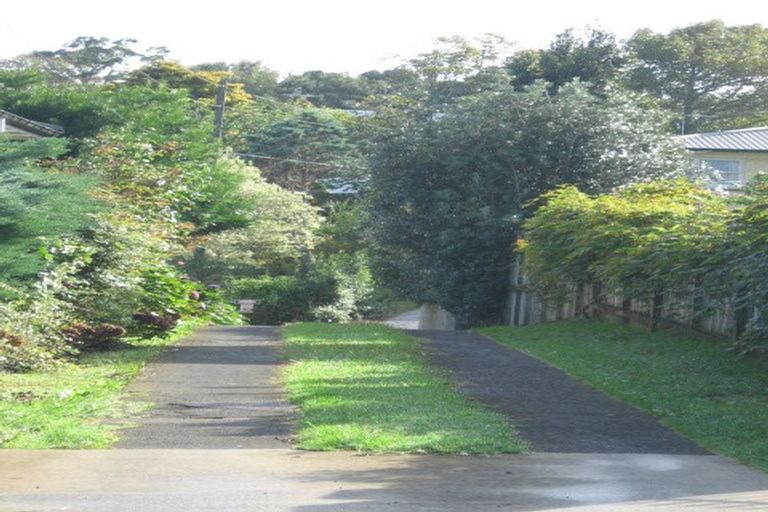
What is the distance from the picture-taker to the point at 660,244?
18.5 m

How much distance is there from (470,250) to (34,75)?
39.0 feet

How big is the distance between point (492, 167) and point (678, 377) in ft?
51.5

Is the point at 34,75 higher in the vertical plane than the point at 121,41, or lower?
lower

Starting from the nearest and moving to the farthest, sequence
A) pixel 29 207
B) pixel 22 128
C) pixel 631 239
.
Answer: pixel 29 207 → pixel 631 239 → pixel 22 128

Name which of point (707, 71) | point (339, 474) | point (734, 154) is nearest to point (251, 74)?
point (707, 71)

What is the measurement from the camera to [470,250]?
31.4 meters

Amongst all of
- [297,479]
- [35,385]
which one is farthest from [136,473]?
[35,385]

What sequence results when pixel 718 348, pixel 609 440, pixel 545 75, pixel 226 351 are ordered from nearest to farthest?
pixel 609 440 < pixel 718 348 < pixel 226 351 < pixel 545 75

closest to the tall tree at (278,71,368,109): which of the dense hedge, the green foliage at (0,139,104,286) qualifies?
the dense hedge

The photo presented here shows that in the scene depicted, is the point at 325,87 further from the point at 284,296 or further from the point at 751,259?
the point at 751,259

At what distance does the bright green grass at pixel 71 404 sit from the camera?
10.8 meters

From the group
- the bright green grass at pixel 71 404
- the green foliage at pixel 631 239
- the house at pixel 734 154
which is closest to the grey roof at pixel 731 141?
the house at pixel 734 154

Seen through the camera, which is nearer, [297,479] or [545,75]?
[297,479]

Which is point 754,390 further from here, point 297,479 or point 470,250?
point 470,250
